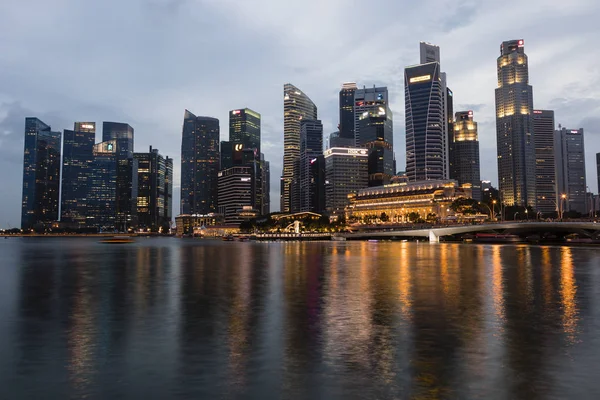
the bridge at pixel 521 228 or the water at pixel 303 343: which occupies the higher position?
the bridge at pixel 521 228

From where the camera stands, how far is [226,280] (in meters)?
44.2

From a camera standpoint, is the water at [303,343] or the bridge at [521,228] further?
the bridge at [521,228]

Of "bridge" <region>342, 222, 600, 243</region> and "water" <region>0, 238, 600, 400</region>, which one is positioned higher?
"bridge" <region>342, 222, 600, 243</region>

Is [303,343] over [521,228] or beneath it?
beneath

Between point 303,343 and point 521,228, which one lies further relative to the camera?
point 521,228

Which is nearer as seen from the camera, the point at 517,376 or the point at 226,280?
the point at 517,376

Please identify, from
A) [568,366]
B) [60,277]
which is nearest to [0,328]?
[568,366]

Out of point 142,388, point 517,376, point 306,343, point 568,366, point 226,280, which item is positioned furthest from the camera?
point 226,280

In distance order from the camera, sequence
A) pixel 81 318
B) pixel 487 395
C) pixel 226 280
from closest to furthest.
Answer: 1. pixel 487 395
2. pixel 81 318
3. pixel 226 280

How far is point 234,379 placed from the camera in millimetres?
14109

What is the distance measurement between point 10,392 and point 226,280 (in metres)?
31.1

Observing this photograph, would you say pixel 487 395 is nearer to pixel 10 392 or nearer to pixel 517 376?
pixel 517 376

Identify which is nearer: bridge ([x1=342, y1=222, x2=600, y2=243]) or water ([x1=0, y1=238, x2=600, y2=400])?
water ([x1=0, y1=238, x2=600, y2=400])

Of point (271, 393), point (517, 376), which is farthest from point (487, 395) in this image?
point (271, 393)
